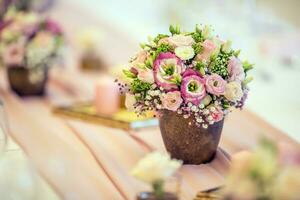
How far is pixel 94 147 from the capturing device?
1923mm

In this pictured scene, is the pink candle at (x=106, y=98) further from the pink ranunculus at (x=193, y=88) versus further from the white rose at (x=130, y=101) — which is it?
the pink ranunculus at (x=193, y=88)

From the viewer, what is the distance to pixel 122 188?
1.57m

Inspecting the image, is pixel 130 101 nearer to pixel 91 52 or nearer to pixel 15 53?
pixel 15 53

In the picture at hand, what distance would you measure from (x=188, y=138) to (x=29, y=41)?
3.25ft

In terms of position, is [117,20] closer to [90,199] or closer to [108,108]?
[108,108]

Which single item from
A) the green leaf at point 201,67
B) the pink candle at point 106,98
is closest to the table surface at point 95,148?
the pink candle at point 106,98

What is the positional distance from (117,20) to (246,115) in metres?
1.32

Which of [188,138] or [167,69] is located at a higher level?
[167,69]

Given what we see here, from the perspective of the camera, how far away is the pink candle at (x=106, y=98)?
2.26 metres

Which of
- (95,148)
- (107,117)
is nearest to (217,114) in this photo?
(95,148)

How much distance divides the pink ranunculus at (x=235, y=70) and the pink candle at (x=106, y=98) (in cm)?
81

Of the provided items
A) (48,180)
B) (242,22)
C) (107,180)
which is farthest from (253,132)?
(242,22)

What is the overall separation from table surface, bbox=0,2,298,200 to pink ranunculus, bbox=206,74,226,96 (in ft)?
0.49

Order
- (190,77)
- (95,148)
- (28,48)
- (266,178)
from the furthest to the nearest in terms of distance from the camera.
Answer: (28,48) → (95,148) → (190,77) → (266,178)
